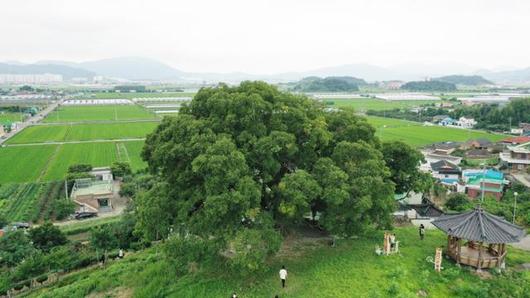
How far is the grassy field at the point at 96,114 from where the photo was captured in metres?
82.3

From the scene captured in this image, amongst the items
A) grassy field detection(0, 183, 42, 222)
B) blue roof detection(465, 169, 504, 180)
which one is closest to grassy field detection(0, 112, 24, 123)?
grassy field detection(0, 183, 42, 222)

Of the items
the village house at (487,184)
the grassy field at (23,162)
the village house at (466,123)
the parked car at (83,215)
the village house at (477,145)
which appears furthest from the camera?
the village house at (466,123)

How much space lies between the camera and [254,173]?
49.1ft

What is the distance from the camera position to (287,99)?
1666 centimetres

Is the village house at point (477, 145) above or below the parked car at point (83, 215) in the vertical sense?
above

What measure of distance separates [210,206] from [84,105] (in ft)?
357

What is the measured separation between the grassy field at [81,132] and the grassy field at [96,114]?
904cm

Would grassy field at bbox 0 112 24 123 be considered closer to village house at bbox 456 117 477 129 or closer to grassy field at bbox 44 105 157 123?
grassy field at bbox 44 105 157 123

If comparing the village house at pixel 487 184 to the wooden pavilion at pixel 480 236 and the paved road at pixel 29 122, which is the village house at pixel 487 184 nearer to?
Result: the wooden pavilion at pixel 480 236

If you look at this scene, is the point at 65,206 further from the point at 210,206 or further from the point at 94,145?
the point at 94,145

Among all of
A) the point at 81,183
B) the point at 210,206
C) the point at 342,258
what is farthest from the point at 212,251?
the point at 81,183

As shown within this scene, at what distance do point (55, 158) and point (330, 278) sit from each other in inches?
1685

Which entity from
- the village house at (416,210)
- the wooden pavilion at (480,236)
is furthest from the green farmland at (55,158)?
the wooden pavilion at (480,236)

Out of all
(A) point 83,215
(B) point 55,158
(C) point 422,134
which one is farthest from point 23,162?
(C) point 422,134
